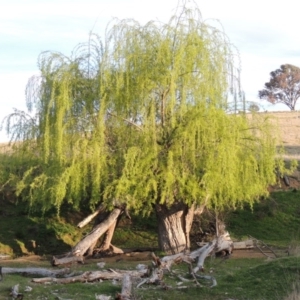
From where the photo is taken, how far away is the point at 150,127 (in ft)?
64.1

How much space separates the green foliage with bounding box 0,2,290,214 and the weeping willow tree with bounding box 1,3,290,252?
30mm

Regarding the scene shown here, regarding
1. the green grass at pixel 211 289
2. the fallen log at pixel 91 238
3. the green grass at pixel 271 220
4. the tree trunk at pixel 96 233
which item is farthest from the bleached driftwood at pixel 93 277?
the green grass at pixel 271 220

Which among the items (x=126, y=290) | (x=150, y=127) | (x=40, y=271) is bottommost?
(x=126, y=290)

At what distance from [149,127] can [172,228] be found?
3615 mm

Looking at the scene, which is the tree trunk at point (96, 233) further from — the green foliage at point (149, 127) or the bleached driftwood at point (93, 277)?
the bleached driftwood at point (93, 277)

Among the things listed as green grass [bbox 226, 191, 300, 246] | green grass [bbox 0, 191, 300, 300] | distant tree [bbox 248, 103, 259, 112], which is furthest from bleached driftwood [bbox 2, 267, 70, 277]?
green grass [bbox 226, 191, 300, 246]

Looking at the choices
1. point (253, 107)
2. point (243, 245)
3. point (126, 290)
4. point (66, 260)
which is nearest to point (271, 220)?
point (243, 245)

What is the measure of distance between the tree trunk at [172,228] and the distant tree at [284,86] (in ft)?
148

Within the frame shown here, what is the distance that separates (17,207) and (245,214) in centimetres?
944

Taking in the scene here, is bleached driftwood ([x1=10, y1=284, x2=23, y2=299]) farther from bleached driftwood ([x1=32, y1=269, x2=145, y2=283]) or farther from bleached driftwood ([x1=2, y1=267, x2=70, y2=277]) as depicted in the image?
bleached driftwood ([x1=2, y1=267, x2=70, y2=277])

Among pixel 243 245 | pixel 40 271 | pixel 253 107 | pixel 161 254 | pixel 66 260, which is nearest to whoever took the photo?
pixel 40 271

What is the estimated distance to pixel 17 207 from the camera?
2786cm

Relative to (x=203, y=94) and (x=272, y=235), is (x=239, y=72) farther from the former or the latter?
(x=272, y=235)

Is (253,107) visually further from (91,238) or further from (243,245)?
(91,238)
